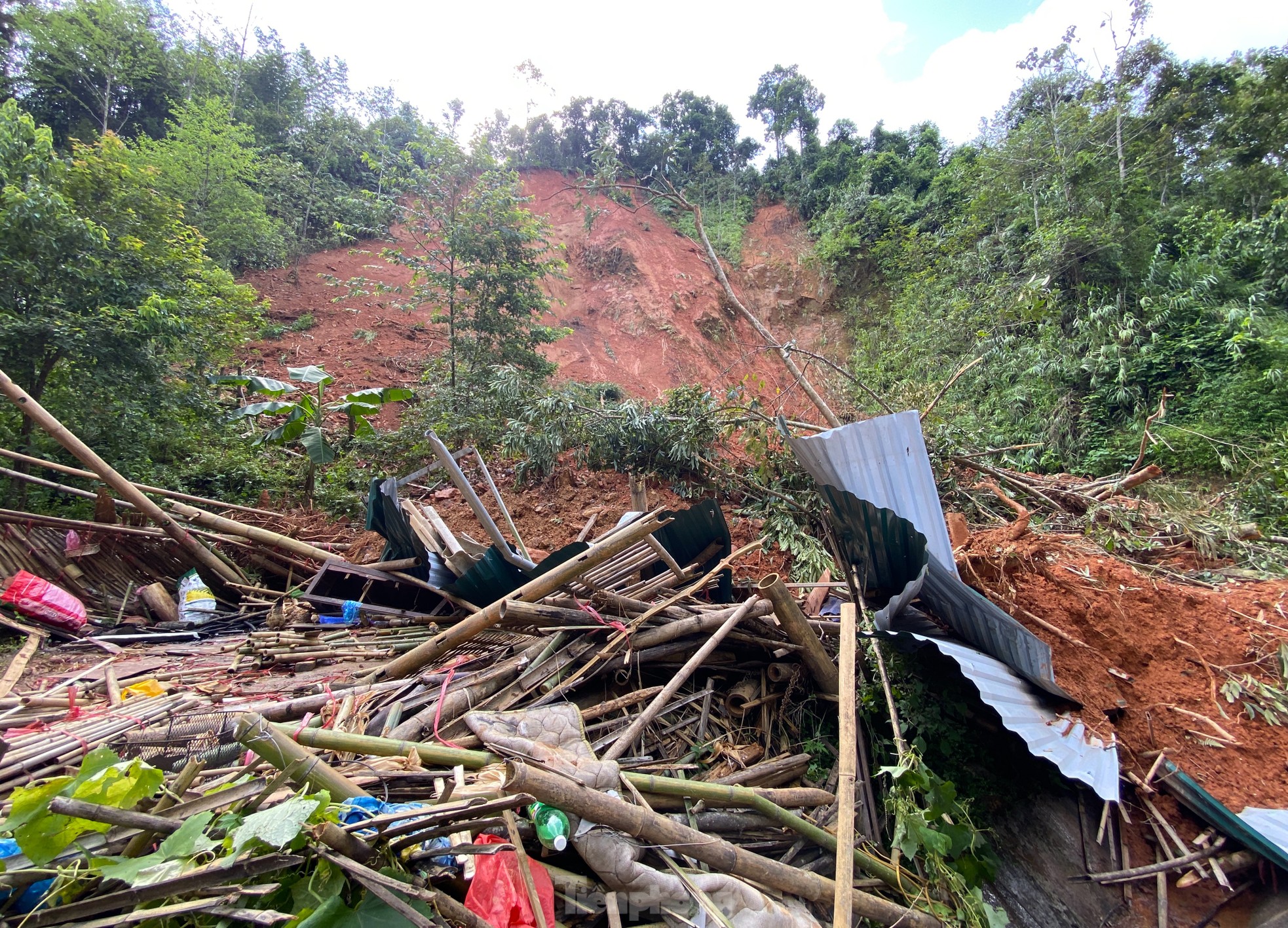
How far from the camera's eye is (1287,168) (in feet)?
33.0

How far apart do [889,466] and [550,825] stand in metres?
2.61

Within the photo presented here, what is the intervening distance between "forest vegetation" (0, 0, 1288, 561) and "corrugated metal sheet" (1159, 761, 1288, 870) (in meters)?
3.70

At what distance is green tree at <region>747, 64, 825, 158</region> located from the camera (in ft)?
65.7

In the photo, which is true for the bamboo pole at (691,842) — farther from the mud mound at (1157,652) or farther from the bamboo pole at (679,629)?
the mud mound at (1157,652)

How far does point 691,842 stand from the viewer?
5.69 ft

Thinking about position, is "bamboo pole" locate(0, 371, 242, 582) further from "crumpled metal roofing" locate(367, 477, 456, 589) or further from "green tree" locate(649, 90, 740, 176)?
"green tree" locate(649, 90, 740, 176)

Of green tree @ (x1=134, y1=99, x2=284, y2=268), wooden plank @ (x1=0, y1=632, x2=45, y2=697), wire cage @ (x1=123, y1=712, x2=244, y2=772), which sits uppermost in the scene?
green tree @ (x1=134, y1=99, x2=284, y2=268)

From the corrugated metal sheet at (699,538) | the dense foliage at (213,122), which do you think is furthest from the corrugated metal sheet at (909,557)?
the dense foliage at (213,122)

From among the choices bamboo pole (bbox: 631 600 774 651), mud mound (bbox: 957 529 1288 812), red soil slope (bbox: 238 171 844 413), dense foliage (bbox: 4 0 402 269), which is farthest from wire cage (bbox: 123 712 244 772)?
red soil slope (bbox: 238 171 844 413)

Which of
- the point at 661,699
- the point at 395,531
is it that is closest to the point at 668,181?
the point at 395,531

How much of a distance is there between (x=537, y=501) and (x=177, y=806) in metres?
6.13

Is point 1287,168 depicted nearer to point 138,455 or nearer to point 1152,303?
point 1152,303

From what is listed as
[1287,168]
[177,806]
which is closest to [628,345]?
[1287,168]

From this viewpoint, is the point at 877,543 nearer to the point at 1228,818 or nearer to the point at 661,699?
the point at 661,699
